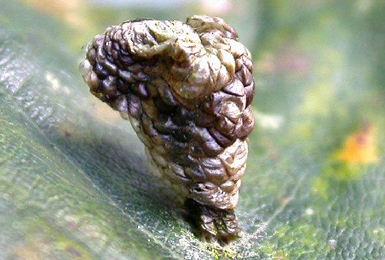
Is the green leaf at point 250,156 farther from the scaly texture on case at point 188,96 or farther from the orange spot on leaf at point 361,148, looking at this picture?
the scaly texture on case at point 188,96

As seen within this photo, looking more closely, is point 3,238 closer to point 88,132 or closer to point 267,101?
point 88,132

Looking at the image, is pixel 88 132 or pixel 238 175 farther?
pixel 88 132

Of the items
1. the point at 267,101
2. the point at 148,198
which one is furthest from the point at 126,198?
the point at 267,101

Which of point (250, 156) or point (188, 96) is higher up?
point (188, 96)

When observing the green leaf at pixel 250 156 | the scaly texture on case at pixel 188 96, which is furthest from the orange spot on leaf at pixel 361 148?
the scaly texture on case at pixel 188 96

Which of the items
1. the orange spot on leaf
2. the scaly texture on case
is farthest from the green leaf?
the scaly texture on case

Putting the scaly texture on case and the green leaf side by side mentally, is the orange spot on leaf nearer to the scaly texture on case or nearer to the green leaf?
the green leaf

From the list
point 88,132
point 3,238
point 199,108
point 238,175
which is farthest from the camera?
point 88,132

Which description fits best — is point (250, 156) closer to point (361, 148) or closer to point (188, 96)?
point (361, 148)

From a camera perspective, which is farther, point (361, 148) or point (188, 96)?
point (361, 148)

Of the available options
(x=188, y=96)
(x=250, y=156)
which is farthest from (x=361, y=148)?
(x=188, y=96)
